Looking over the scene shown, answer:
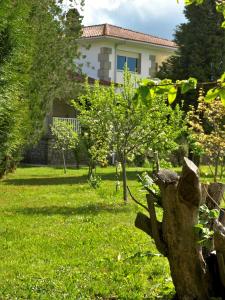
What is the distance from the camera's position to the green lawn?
580 centimetres

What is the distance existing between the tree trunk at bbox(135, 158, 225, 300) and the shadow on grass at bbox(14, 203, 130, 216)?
6.75 meters

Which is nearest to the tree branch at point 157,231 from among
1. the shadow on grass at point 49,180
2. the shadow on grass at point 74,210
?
the shadow on grass at point 74,210

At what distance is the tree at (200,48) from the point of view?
29531mm

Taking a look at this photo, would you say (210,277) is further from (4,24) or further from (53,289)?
(4,24)

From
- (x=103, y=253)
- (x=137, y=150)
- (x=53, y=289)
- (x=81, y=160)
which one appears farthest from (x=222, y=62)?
(x=53, y=289)

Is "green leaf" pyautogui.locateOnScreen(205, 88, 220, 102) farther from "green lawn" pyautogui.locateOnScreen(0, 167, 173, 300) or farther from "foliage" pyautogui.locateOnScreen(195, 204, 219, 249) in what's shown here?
"green lawn" pyautogui.locateOnScreen(0, 167, 173, 300)

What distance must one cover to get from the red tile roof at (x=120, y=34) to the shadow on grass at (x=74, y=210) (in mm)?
24223

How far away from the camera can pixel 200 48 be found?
3006cm

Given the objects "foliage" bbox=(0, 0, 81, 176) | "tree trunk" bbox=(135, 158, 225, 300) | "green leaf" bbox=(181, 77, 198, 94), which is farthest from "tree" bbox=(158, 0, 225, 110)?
"green leaf" bbox=(181, 77, 198, 94)

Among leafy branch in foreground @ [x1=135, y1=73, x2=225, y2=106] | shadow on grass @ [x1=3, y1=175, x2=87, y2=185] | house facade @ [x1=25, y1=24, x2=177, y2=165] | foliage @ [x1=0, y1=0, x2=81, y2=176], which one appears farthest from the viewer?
house facade @ [x1=25, y1=24, x2=177, y2=165]

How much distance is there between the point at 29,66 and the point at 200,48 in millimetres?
16284

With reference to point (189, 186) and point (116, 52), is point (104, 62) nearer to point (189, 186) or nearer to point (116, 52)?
point (116, 52)

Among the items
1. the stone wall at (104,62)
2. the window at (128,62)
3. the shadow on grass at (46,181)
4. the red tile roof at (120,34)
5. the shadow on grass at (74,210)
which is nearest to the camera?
the shadow on grass at (74,210)

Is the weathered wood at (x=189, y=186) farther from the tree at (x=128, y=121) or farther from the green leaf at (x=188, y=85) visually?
the tree at (x=128, y=121)
